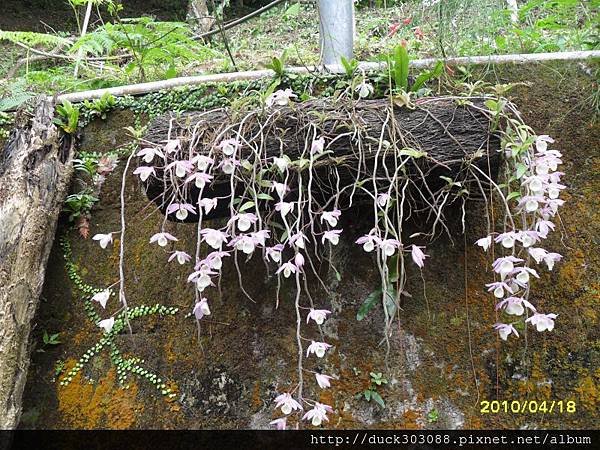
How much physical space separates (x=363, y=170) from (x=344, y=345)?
70 centimetres

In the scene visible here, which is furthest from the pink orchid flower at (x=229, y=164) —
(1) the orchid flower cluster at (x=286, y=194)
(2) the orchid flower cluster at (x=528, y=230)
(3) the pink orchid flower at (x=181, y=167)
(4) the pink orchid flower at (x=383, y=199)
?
(2) the orchid flower cluster at (x=528, y=230)

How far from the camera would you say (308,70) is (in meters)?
2.27

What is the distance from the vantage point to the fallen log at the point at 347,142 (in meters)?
1.70

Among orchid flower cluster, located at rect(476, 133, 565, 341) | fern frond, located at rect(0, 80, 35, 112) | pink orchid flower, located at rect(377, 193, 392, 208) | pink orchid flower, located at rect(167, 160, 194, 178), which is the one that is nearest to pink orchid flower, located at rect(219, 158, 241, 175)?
pink orchid flower, located at rect(167, 160, 194, 178)

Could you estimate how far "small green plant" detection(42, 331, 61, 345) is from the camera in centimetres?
207

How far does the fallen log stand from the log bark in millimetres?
627

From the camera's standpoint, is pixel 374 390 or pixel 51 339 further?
pixel 51 339

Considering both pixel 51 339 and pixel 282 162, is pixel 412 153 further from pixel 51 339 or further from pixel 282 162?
pixel 51 339

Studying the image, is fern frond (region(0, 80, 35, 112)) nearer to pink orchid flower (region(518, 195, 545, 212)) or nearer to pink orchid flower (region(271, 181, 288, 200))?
pink orchid flower (region(271, 181, 288, 200))

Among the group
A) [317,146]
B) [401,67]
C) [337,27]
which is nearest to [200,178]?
[317,146]

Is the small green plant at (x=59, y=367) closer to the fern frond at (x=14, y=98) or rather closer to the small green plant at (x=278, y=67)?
the fern frond at (x=14, y=98)

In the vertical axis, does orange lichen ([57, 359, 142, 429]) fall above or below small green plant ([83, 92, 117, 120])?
below

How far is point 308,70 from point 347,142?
69 cm

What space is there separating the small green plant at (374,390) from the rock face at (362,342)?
0.02 meters
